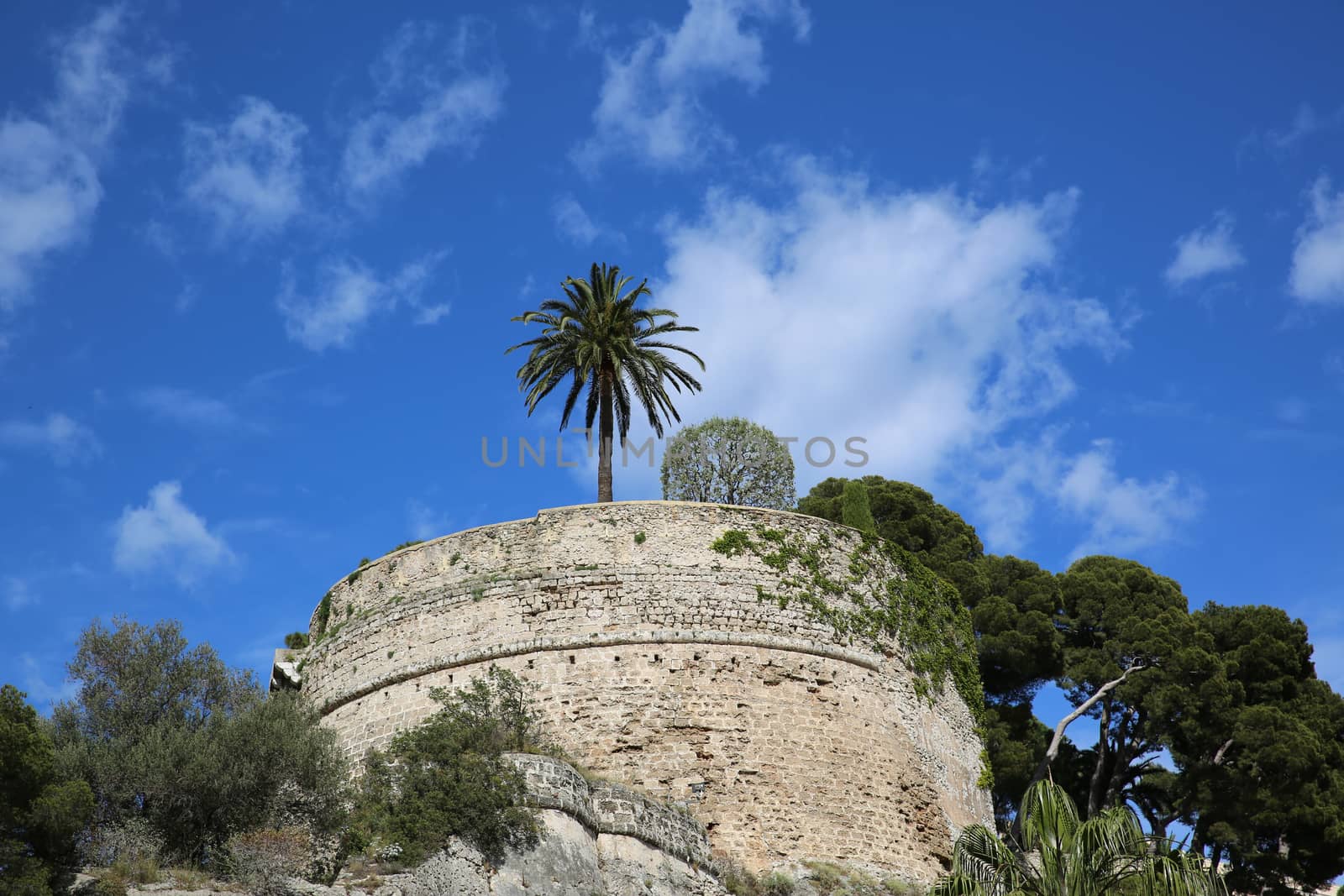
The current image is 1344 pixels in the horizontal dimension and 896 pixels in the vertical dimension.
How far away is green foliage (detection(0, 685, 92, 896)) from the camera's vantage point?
14.6 metres

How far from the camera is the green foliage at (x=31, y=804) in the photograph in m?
14.6

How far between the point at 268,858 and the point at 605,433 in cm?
1463

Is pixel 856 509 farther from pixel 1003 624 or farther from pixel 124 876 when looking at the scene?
pixel 124 876

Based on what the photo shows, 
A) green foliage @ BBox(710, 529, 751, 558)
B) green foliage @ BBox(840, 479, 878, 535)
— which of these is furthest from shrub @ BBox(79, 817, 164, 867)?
green foliage @ BBox(840, 479, 878, 535)

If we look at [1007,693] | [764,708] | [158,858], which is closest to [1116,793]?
[1007,693]

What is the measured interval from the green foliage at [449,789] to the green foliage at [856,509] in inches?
371

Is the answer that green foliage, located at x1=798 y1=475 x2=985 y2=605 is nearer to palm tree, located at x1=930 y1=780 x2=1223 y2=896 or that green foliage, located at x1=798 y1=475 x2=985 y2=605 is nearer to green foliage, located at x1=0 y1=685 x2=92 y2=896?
palm tree, located at x1=930 y1=780 x2=1223 y2=896

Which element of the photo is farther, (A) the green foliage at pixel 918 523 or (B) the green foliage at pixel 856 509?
(A) the green foliage at pixel 918 523

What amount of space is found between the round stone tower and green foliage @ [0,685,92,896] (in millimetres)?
6443

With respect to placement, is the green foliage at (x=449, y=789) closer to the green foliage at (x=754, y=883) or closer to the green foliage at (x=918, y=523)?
the green foliage at (x=754, y=883)

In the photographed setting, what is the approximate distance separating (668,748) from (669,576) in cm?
296

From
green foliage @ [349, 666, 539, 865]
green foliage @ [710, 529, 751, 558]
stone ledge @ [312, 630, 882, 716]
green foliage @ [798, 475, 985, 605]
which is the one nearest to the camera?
green foliage @ [349, 666, 539, 865]

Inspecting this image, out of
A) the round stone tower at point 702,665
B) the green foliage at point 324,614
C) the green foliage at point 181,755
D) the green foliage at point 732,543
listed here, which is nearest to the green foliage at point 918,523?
the round stone tower at point 702,665

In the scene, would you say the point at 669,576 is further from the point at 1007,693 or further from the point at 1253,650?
the point at 1253,650
